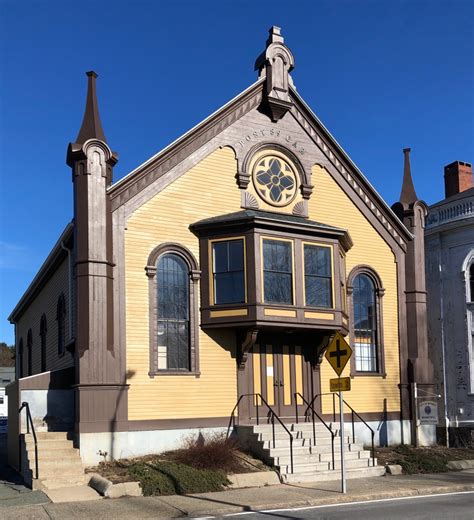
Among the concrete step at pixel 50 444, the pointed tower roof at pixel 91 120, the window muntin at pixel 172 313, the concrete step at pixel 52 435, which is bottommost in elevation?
the concrete step at pixel 50 444

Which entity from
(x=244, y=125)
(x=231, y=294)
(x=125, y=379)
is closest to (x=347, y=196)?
(x=244, y=125)

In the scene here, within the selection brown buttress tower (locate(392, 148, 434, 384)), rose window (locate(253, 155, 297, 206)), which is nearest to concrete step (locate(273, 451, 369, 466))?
brown buttress tower (locate(392, 148, 434, 384))

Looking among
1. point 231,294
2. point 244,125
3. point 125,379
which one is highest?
point 244,125

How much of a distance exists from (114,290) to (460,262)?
1482 cm

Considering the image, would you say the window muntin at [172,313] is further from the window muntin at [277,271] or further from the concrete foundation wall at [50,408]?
the concrete foundation wall at [50,408]

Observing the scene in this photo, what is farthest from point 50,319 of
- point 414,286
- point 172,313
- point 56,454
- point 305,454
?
point 414,286

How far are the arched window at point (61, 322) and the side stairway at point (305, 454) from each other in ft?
23.2

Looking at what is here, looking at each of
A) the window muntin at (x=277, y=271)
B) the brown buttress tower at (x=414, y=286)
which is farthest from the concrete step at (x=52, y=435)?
the brown buttress tower at (x=414, y=286)

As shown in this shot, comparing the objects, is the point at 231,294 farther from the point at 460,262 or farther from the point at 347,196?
the point at 460,262

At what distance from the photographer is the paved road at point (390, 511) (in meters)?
12.8

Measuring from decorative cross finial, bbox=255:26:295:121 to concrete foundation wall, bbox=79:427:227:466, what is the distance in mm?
9945

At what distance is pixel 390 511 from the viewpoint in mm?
13484

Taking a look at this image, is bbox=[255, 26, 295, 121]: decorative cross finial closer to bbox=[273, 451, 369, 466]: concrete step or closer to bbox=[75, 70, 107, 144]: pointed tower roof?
bbox=[75, 70, 107, 144]: pointed tower roof

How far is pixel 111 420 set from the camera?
61.8 feet
